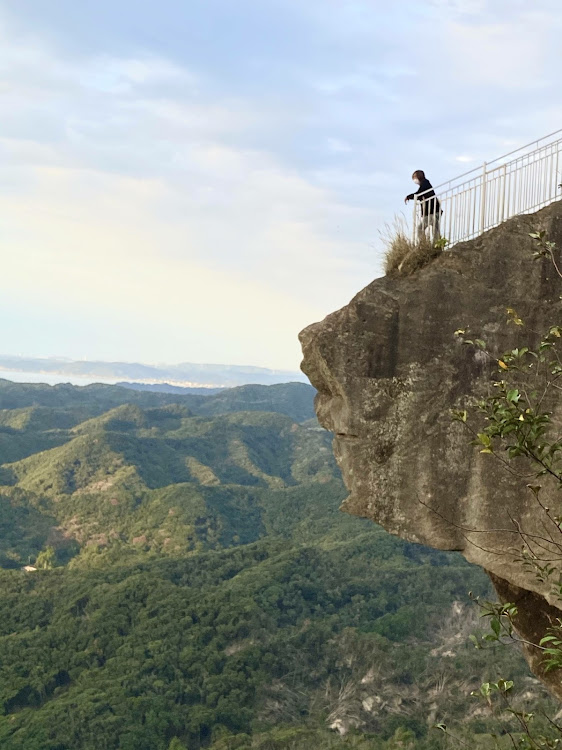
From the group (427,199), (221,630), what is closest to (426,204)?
(427,199)

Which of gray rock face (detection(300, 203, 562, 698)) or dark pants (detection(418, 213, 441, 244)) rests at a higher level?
dark pants (detection(418, 213, 441, 244))

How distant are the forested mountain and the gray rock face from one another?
31.3 metres

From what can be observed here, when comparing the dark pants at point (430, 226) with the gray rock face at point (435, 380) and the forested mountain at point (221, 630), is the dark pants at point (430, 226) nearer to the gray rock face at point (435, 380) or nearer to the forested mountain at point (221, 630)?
the gray rock face at point (435, 380)

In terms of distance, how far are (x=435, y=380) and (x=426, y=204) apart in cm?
262

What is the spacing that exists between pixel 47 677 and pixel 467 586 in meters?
36.1

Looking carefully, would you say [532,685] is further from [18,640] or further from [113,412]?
[113,412]

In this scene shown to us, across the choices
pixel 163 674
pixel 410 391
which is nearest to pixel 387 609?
pixel 163 674

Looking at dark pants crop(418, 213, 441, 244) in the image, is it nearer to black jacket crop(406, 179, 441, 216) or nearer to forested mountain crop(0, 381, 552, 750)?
Answer: black jacket crop(406, 179, 441, 216)

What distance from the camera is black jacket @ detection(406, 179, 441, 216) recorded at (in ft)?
33.4

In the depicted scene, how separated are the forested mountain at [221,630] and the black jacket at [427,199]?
105ft

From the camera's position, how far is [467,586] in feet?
228

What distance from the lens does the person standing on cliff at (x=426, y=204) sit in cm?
998

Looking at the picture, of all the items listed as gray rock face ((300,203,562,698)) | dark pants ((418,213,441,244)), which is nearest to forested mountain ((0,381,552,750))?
gray rock face ((300,203,562,698))

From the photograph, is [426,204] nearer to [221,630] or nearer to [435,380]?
[435,380]
